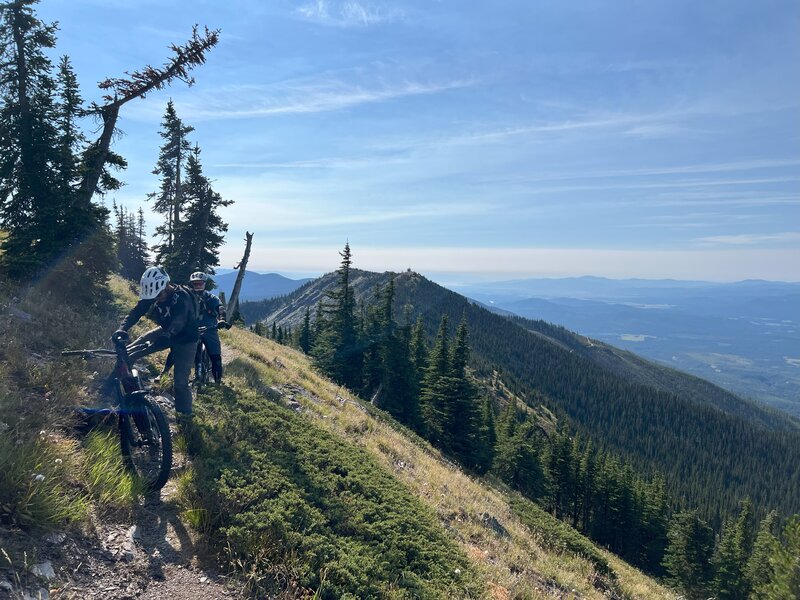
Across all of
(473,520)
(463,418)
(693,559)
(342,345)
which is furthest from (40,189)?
(693,559)

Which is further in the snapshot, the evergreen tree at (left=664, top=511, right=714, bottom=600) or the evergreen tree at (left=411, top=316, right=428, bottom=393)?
the evergreen tree at (left=411, top=316, right=428, bottom=393)

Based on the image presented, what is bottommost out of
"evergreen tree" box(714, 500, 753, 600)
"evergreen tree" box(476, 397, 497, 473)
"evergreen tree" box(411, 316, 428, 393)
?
"evergreen tree" box(714, 500, 753, 600)

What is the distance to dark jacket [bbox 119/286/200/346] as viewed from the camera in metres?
7.58

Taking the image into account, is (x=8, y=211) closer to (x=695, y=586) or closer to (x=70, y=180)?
(x=70, y=180)

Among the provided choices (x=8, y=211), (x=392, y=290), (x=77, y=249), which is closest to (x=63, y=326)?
(x=77, y=249)

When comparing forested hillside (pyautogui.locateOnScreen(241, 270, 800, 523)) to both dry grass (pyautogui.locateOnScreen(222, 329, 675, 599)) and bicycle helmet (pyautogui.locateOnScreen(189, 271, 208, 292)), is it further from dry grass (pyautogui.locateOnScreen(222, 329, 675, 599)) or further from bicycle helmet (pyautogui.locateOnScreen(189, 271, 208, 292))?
→ bicycle helmet (pyautogui.locateOnScreen(189, 271, 208, 292))

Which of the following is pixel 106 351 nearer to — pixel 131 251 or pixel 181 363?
pixel 181 363

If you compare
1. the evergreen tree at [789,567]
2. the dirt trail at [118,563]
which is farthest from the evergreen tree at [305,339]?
the dirt trail at [118,563]

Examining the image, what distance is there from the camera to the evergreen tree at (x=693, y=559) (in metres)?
39.2

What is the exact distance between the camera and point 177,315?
7660 millimetres

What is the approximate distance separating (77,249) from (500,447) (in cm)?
4246

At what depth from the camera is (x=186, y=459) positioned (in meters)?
7.69

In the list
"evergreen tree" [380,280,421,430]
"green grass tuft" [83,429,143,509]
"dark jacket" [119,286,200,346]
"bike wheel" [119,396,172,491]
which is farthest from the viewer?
"evergreen tree" [380,280,421,430]

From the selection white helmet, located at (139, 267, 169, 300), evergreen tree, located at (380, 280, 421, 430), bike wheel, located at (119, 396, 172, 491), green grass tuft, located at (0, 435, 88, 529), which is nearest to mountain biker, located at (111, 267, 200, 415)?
white helmet, located at (139, 267, 169, 300)
